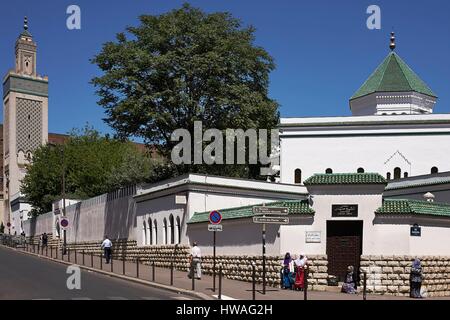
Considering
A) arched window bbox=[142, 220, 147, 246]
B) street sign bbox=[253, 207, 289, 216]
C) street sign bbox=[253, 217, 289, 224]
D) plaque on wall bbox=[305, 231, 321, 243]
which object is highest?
street sign bbox=[253, 207, 289, 216]

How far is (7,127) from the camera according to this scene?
121750mm

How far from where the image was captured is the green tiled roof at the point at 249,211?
26.5 meters

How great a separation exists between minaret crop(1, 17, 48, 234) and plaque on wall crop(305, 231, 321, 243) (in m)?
97.9

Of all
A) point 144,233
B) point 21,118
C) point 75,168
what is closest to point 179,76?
point 144,233

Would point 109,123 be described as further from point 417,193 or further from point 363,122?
point 417,193

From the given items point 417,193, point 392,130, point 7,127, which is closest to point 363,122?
point 392,130

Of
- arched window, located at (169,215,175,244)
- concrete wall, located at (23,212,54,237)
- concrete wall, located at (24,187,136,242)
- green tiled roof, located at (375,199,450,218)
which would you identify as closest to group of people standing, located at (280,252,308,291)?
green tiled roof, located at (375,199,450,218)

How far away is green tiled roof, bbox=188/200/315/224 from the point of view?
86.8ft

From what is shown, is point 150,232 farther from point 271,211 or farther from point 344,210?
point 271,211

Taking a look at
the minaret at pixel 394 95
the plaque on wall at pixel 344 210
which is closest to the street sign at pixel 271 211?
the plaque on wall at pixel 344 210

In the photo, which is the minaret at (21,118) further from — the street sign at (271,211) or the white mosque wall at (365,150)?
the street sign at (271,211)

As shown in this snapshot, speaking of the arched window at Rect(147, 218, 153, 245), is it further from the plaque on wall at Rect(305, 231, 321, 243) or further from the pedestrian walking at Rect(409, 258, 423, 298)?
the pedestrian walking at Rect(409, 258, 423, 298)

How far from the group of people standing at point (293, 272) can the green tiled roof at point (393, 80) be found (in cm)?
2901

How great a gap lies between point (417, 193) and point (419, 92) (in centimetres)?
1830
